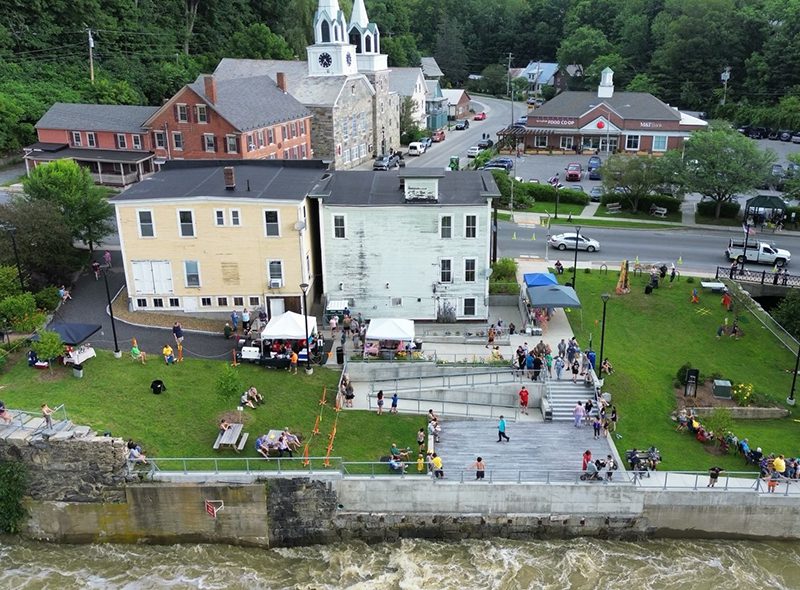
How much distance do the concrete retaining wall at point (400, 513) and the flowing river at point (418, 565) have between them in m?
0.42

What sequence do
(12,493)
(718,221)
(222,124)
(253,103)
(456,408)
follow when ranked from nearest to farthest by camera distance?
(12,493)
(456,408)
(718,221)
(222,124)
(253,103)

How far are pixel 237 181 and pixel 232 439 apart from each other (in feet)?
52.9

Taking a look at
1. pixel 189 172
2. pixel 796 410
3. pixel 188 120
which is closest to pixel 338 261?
pixel 189 172

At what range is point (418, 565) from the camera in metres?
25.4

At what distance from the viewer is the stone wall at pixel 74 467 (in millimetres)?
26031

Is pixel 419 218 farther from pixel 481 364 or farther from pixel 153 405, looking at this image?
pixel 153 405

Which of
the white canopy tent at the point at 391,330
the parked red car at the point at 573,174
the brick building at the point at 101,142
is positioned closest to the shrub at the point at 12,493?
the white canopy tent at the point at 391,330

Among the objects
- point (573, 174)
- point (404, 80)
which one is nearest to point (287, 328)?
point (573, 174)

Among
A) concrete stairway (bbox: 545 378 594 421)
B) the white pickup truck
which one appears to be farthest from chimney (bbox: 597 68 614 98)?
concrete stairway (bbox: 545 378 594 421)

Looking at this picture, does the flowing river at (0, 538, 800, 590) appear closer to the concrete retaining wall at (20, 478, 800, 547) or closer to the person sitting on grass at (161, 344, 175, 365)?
the concrete retaining wall at (20, 478, 800, 547)

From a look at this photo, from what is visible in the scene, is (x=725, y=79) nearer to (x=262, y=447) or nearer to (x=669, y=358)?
(x=669, y=358)

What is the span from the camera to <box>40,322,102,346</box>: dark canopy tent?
3138 cm

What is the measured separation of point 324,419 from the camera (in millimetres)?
29422

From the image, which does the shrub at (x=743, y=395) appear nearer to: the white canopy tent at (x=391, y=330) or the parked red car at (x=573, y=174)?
the white canopy tent at (x=391, y=330)
